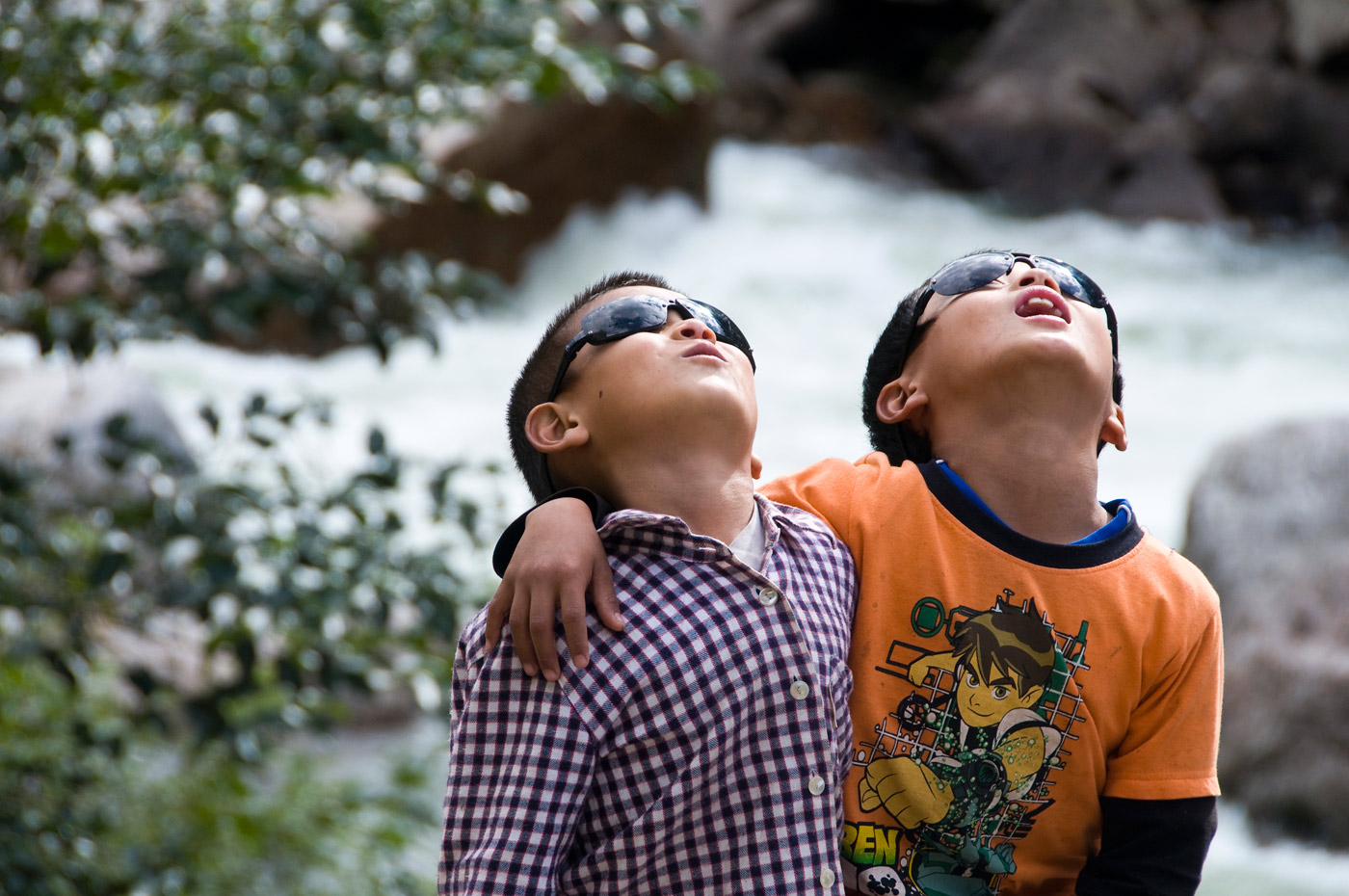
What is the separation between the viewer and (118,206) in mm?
3221

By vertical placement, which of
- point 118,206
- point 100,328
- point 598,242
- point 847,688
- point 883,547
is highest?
point 598,242

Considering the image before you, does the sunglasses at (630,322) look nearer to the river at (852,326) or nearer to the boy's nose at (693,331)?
the boy's nose at (693,331)

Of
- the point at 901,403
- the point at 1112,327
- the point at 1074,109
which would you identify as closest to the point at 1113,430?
the point at 1112,327

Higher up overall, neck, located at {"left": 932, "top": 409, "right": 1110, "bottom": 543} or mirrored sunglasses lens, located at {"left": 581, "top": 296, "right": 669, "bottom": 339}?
mirrored sunglasses lens, located at {"left": 581, "top": 296, "right": 669, "bottom": 339}

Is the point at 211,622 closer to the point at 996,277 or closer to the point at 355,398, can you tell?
the point at 996,277

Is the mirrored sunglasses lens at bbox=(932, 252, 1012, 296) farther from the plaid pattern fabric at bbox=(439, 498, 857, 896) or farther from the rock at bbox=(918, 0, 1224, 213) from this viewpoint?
the rock at bbox=(918, 0, 1224, 213)

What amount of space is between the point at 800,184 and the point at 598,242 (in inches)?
137

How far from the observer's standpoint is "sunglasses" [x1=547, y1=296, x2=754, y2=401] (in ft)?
4.56

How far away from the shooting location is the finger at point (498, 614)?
1254 mm

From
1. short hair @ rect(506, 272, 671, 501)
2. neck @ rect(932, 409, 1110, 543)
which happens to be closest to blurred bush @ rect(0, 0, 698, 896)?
short hair @ rect(506, 272, 671, 501)

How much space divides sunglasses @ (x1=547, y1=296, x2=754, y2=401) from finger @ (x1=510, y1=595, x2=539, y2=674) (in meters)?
0.28

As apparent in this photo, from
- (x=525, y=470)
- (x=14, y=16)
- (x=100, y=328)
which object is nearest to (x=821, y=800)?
(x=525, y=470)

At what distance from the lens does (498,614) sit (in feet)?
4.12

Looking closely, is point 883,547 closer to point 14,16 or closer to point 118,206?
point 14,16
